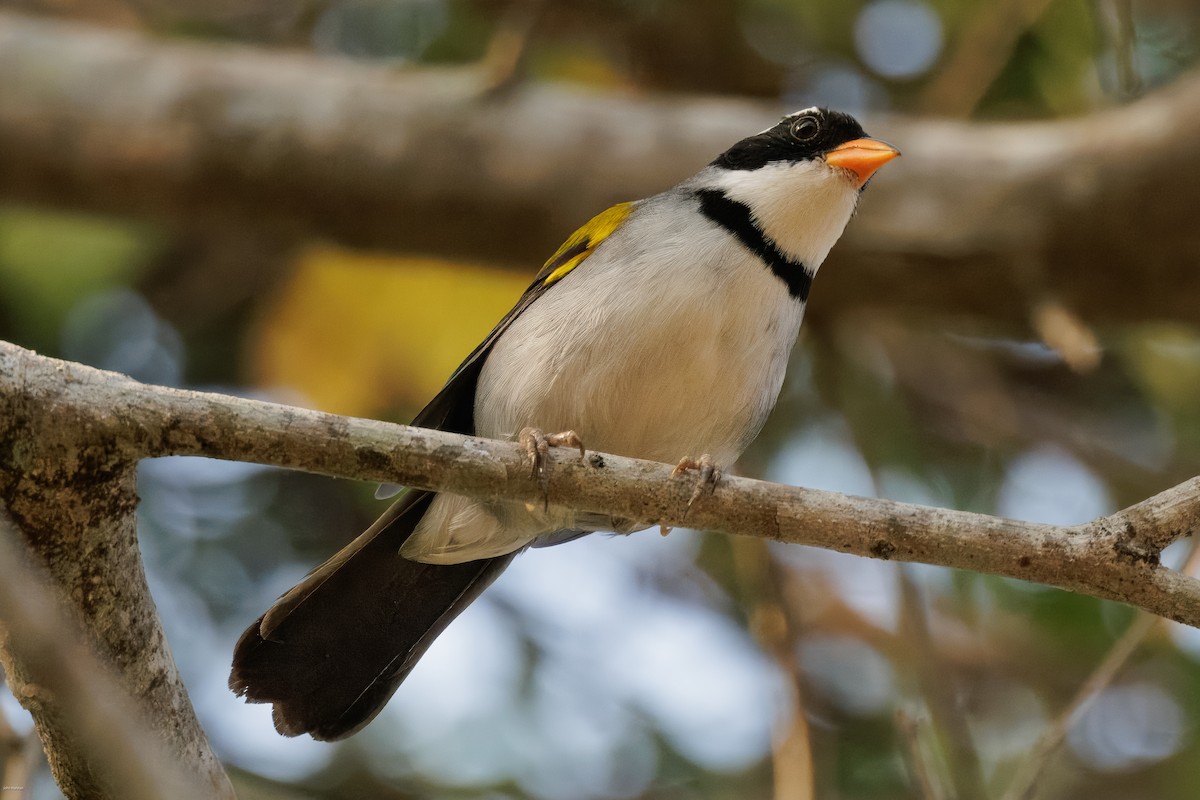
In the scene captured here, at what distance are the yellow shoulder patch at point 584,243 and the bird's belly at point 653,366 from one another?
0.19 m

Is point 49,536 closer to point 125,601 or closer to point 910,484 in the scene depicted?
point 125,601

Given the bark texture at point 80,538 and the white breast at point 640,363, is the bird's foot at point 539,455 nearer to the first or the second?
the white breast at point 640,363

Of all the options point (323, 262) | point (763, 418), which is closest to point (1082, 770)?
point (763, 418)

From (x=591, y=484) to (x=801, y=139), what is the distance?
67.1 inches

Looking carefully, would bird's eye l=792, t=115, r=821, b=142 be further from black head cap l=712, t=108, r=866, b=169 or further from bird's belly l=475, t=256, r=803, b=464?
bird's belly l=475, t=256, r=803, b=464

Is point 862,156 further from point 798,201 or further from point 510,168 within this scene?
point 510,168

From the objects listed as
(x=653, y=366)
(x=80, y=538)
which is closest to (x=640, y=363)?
(x=653, y=366)

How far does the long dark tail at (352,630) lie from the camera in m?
3.37

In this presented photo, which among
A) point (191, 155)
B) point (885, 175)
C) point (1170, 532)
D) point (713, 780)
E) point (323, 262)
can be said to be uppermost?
point (1170, 532)

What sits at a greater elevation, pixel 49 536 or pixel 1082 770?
pixel 49 536

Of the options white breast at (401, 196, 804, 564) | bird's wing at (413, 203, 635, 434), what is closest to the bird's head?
white breast at (401, 196, 804, 564)

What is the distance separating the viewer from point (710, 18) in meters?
6.57

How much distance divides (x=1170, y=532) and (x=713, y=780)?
3.57 meters

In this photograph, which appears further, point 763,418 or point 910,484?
point 910,484
